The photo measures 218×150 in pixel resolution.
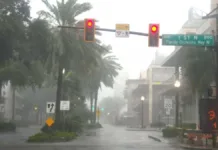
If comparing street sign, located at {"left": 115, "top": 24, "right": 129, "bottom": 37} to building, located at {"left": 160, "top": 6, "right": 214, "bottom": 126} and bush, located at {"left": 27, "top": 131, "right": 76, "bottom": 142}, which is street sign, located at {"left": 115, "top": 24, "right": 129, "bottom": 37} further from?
building, located at {"left": 160, "top": 6, "right": 214, "bottom": 126}

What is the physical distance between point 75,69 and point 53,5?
19.1ft

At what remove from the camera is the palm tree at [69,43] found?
3238cm

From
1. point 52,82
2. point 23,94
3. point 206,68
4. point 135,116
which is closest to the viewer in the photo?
point 206,68

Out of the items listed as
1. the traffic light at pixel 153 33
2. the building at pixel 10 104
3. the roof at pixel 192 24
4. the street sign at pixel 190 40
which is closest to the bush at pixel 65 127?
the street sign at pixel 190 40

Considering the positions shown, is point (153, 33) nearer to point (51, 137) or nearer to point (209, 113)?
point (209, 113)

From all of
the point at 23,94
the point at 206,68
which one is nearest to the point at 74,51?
the point at 206,68

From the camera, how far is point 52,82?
52.3m

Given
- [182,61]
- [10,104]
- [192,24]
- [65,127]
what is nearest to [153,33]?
[65,127]

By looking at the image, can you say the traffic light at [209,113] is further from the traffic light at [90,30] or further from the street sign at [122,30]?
the traffic light at [90,30]

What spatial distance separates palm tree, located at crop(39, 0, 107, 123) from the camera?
3238 cm

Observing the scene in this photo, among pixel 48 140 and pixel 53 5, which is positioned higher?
pixel 53 5

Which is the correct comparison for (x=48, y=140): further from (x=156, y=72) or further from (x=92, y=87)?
(x=156, y=72)

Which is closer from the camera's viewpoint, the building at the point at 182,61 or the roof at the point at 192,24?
the building at the point at 182,61

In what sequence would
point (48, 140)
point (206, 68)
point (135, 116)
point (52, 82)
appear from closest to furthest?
point (48, 140)
point (206, 68)
point (52, 82)
point (135, 116)
